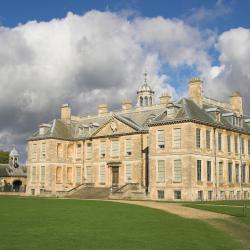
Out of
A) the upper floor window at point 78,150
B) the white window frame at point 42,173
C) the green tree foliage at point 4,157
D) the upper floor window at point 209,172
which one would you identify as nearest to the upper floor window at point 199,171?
the upper floor window at point 209,172

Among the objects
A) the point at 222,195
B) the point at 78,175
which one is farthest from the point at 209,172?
the point at 78,175

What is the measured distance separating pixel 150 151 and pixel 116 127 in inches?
301

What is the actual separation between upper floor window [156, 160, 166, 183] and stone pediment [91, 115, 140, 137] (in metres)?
6.06

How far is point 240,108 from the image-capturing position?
53.6m

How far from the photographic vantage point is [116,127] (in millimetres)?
50094

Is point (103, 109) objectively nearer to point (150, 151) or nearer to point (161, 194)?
point (150, 151)

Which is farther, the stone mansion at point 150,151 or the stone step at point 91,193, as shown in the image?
the stone step at point 91,193

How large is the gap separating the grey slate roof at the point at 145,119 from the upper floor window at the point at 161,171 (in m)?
3.77

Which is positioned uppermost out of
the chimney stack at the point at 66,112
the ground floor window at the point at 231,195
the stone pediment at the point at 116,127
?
the chimney stack at the point at 66,112

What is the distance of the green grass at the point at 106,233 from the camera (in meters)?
13.3

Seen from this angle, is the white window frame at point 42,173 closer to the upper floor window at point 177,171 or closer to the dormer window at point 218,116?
the upper floor window at point 177,171

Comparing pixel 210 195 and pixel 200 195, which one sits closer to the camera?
pixel 200 195

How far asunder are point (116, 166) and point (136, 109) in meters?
7.25

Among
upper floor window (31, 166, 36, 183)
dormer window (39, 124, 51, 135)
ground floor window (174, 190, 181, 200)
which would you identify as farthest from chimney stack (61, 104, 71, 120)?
Result: ground floor window (174, 190, 181, 200)
